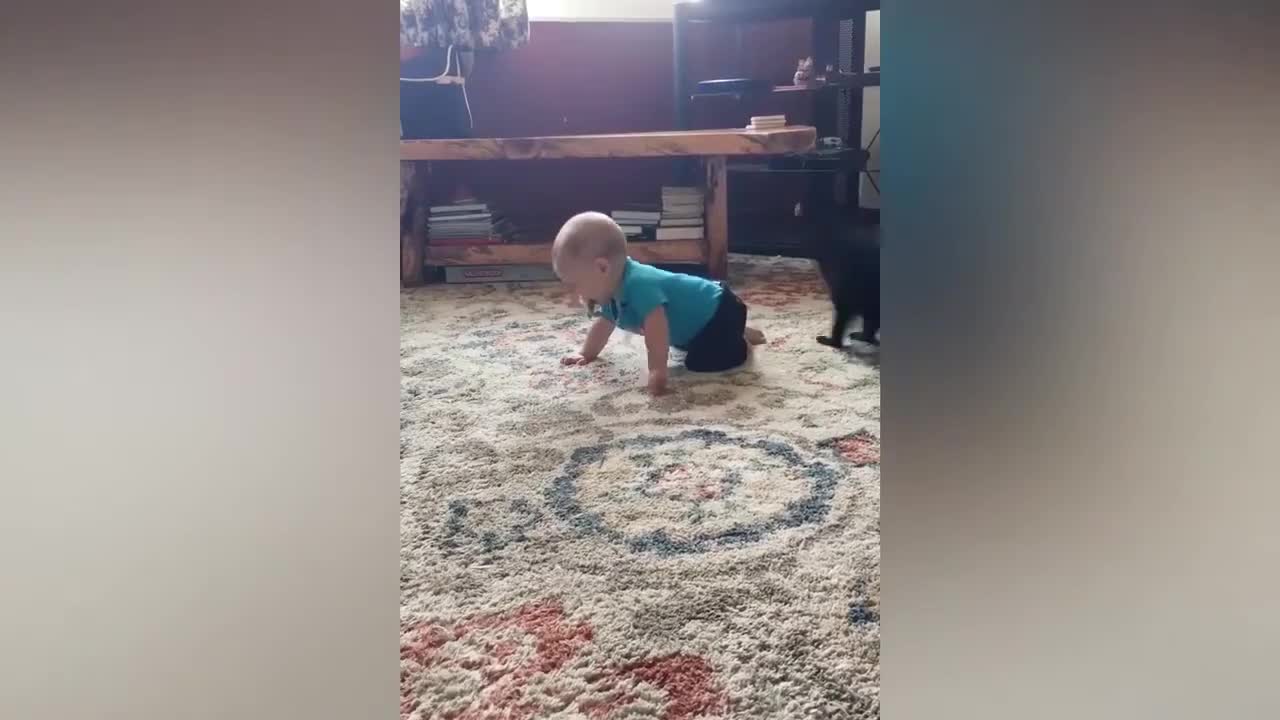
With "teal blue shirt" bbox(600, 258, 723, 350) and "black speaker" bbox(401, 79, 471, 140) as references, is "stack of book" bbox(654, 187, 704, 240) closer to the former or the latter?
"black speaker" bbox(401, 79, 471, 140)

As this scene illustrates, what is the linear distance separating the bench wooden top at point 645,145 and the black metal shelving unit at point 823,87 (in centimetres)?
35

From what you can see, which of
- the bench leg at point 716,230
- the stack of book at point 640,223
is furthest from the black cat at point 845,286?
the stack of book at point 640,223

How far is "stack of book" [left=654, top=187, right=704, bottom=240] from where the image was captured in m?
2.42

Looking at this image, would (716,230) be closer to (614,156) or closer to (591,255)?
(614,156)

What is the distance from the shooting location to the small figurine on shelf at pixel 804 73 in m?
2.67

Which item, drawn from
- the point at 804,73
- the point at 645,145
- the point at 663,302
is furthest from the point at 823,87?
the point at 663,302

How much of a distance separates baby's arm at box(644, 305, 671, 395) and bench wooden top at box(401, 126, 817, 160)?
2.66 ft

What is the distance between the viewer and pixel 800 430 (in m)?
1.17

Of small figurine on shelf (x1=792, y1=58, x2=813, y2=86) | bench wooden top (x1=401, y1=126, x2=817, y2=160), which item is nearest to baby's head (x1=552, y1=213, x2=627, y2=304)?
bench wooden top (x1=401, y1=126, x2=817, y2=160)
